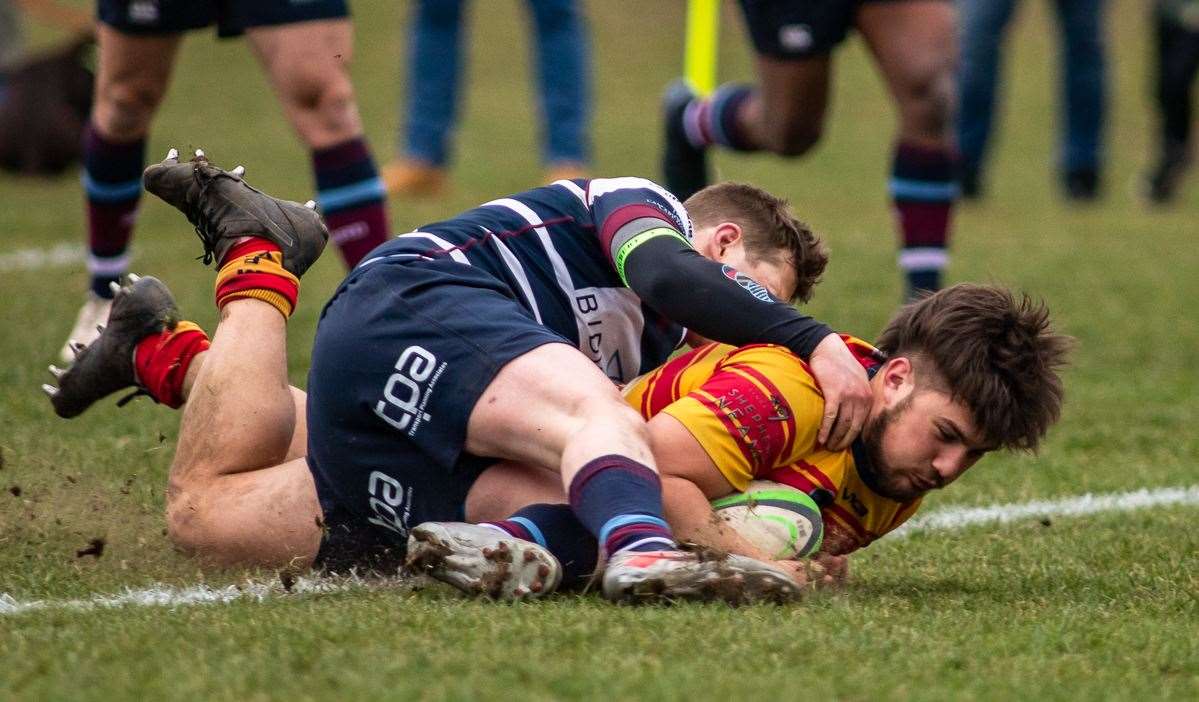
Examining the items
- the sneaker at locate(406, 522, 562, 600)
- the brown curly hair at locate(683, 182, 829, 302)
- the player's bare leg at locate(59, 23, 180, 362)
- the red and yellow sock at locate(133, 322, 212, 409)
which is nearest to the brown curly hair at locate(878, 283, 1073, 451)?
the brown curly hair at locate(683, 182, 829, 302)

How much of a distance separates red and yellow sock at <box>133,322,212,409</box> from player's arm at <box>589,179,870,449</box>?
1.04m

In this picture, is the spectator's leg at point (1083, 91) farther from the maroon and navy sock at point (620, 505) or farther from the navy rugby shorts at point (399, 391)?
the maroon and navy sock at point (620, 505)

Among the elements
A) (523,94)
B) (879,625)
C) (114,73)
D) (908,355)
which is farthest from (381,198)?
(523,94)

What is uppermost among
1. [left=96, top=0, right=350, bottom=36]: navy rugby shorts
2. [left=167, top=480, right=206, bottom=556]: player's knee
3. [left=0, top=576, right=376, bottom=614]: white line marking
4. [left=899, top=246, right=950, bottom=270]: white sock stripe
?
[left=96, top=0, right=350, bottom=36]: navy rugby shorts

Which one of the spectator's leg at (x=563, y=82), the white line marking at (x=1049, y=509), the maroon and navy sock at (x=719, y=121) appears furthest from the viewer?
the spectator's leg at (x=563, y=82)

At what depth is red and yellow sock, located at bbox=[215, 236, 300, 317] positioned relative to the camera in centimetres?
356

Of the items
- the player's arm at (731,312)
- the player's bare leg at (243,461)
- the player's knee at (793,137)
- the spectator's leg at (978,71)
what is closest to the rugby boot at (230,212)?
the player's bare leg at (243,461)

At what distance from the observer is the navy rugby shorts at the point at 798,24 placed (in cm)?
509

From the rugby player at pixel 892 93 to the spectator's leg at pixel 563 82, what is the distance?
7.54ft

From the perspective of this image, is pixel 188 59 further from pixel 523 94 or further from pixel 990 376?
pixel 990 376

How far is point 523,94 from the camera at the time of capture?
14.4m

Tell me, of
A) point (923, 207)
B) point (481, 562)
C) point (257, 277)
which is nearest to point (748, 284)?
point (481, 562)

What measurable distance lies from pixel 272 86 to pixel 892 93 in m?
1.77

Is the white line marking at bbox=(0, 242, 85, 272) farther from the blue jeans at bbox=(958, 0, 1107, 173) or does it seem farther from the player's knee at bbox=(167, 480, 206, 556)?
the blue jeans at bbox=(958, 0, 1107, 173)
